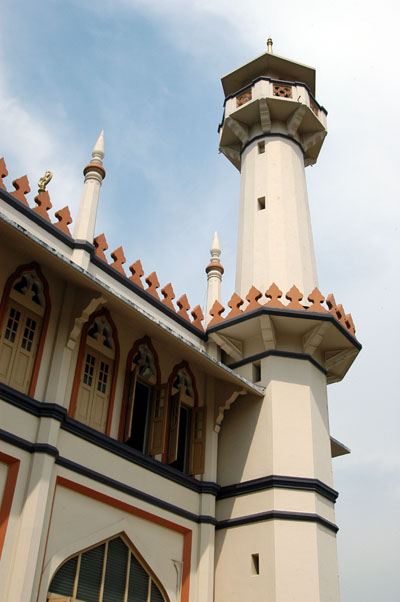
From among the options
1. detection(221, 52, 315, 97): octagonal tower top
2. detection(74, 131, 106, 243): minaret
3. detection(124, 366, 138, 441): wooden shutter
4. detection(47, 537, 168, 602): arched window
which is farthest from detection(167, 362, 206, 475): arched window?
detection(221, 52, 315, 97): octagonal tower top

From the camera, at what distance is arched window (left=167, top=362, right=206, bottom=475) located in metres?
11.7

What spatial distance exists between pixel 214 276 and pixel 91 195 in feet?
12.2

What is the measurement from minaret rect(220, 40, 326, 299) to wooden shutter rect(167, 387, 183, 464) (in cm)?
349

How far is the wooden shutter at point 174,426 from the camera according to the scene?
1144 centimetres

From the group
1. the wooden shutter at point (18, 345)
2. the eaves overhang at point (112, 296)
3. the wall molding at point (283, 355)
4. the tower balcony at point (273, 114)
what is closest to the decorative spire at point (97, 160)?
the eaves overhang at point (112, 296)

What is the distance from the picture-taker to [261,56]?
18.2 meters

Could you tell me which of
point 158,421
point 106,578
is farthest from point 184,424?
point 106,578

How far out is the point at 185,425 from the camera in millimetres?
12516

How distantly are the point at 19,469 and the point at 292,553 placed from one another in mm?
4730

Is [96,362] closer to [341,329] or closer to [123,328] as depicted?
[123,328]

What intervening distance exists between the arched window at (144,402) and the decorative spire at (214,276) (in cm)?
243

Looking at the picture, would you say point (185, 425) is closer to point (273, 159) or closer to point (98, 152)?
point (98, 152)

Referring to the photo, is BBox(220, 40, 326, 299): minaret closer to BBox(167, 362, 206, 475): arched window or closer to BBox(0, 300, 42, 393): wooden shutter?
BBox(167, 362, 206, 475): arched window

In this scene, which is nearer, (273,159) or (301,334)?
(301,334)
